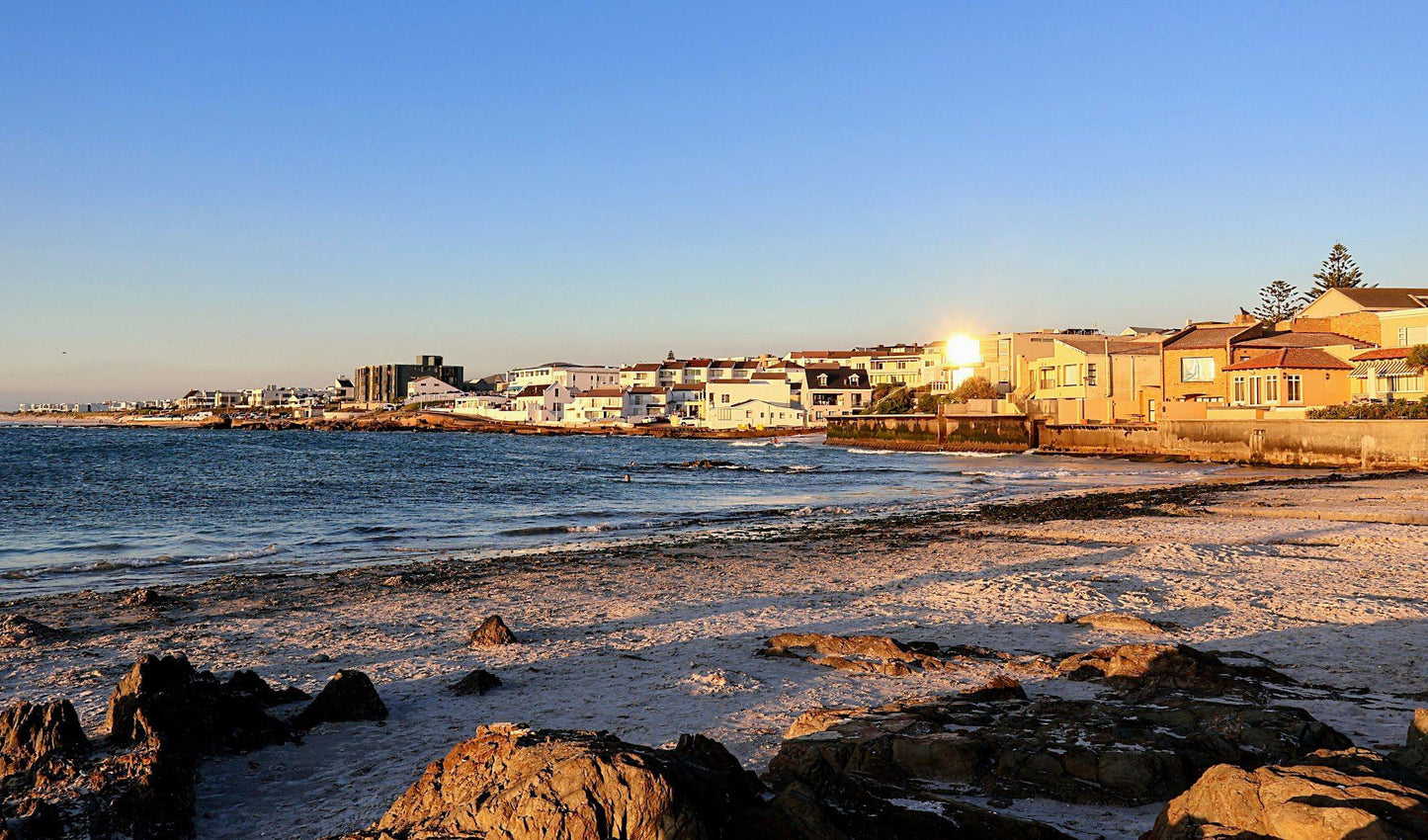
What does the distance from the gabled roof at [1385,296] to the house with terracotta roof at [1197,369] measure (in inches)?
319

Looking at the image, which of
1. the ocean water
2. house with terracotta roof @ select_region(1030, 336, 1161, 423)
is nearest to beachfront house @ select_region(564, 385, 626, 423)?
the ocean water

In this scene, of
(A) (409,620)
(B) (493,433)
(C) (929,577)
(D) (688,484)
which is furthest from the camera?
(B) (493,433)

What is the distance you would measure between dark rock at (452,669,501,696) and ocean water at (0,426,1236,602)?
11.4m

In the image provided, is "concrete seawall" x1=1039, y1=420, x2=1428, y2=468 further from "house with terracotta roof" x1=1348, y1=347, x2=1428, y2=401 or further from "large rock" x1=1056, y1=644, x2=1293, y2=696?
"large rock" x1=1056, y1=644, x2=1293, y2=696

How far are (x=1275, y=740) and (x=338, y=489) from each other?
130 feet

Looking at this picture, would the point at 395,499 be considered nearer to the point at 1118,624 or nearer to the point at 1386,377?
the point at 1118,624

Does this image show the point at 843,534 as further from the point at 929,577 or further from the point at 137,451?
the point at 137,451

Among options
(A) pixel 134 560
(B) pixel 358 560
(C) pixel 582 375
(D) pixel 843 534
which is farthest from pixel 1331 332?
(C) pixel 582 375

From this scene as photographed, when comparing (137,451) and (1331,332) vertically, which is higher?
(1331,332)

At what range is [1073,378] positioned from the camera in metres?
71.6

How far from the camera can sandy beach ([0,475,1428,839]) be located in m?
7.50

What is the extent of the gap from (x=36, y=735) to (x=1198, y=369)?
65191 mm

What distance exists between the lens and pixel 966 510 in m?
29.6

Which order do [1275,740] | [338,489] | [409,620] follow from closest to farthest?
[1275,740]
[409,620]
[338,489]
